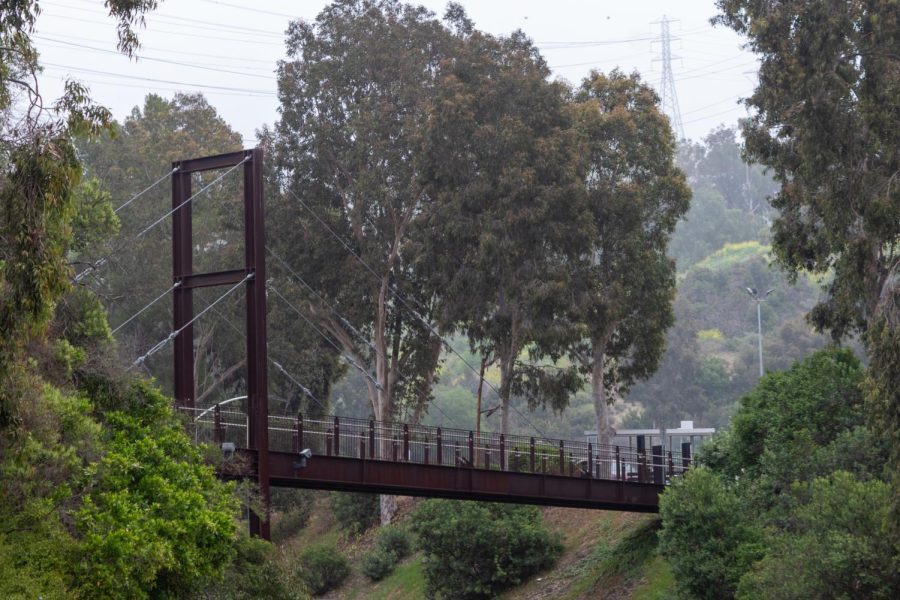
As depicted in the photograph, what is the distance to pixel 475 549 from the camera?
3612cm

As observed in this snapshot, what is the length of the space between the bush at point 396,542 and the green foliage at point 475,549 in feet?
25.3

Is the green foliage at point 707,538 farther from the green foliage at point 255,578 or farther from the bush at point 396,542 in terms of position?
the bush at point 396,542

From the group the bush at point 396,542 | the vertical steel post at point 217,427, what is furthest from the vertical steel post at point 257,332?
the bush at point 396,542

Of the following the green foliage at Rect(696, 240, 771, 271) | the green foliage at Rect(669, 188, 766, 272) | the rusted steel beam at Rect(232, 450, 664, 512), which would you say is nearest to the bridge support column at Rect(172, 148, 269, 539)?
the rusted steel beam at Rect(232, 450, 664, 512)

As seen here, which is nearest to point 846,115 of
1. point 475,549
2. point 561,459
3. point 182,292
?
point 561,459

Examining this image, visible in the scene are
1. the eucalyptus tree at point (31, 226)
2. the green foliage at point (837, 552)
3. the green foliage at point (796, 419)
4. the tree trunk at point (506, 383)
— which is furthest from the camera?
the tree trunk at point (506, 383)

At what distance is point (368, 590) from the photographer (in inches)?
1724

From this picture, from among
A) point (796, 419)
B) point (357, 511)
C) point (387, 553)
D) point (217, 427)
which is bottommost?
point (387, 553)

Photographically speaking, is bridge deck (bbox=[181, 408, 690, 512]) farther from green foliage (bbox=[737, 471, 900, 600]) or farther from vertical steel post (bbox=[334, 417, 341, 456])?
green foliage (bbox=[737, 471, 900, 600])

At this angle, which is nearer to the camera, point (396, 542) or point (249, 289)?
point (249, 289)

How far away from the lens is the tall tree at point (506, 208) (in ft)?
130

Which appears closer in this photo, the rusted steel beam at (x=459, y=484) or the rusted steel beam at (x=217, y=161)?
the rusted steel beam at (x=217, y=161)

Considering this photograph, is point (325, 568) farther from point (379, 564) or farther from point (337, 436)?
point (337, 436)

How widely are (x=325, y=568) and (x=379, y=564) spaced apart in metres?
2.20
